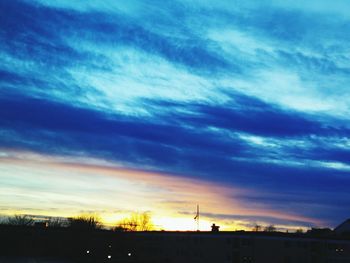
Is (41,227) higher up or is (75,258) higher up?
(41,227)

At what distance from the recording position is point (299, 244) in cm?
8956

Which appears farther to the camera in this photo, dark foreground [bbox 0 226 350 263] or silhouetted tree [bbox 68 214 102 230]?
silhouetted tree [bbox 68 214 102 230]

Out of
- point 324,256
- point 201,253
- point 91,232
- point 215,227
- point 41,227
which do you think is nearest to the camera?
point 324,256

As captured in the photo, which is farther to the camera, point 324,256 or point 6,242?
point 6,242

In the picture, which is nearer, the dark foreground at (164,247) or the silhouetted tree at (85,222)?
the dark foreground at (164,247)

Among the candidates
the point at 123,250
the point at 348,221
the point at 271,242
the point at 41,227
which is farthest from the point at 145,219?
the point at 271,242

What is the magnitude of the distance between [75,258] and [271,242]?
169 feet

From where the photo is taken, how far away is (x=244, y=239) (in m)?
92.4

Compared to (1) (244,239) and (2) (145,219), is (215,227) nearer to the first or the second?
(1) (244,239)

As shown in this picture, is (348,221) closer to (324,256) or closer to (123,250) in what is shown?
(324,256)

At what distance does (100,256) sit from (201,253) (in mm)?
28604

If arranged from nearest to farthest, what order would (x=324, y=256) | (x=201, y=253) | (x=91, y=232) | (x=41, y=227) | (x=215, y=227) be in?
(x=324, y=256), (x=201, y=253), (x=215, y=227), (x=91, y=232), (x=41, y=227)

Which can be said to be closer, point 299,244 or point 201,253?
point 299,244

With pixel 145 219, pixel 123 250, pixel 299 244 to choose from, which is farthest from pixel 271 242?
pixel 145 219
